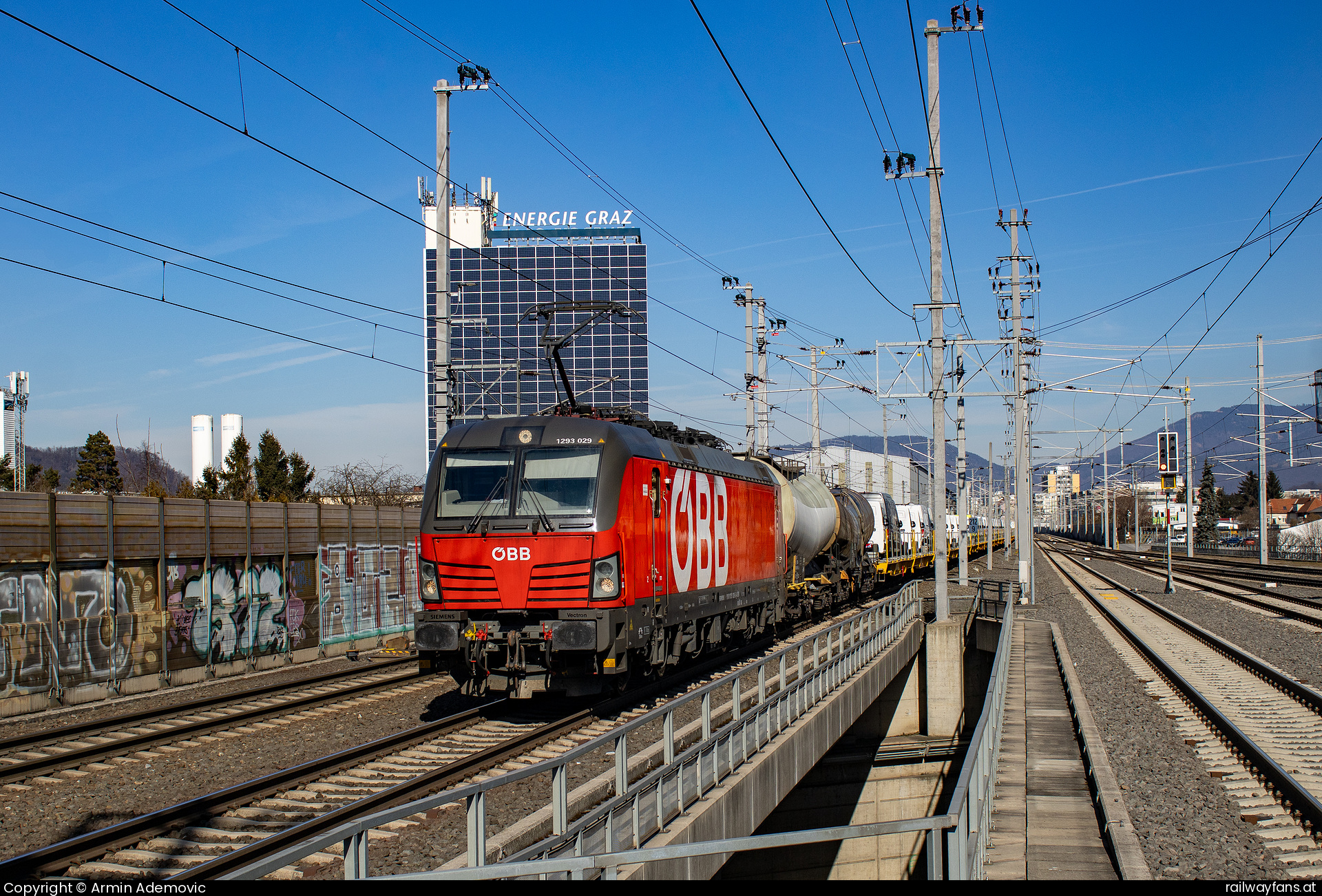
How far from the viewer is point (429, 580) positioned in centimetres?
1347

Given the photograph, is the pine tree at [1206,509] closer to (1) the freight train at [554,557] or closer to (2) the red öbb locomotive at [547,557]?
(1) the freight train at [554,557]

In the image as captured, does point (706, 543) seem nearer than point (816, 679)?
No

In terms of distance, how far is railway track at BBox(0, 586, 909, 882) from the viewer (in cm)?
746

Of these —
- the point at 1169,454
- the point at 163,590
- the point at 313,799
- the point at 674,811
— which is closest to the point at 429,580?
Answer: the point at 313,799

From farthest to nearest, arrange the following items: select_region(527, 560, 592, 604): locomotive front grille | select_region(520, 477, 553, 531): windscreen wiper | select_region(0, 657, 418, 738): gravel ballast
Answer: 1. select_region(0, 657, 418, 738): gravel ballast
2. select_region(520, 477, 553, 531): windscreen wiper
3. select_region(527, 560, 592, 604): locomotive front grille

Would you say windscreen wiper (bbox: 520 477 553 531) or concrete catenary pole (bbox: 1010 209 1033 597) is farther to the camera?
concrete catenary pole (bbox: 1010 209 1033 597)

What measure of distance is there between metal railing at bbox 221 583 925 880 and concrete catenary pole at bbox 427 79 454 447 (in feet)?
25.7

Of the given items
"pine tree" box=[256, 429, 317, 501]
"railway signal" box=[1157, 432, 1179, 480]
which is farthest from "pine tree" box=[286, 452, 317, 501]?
"railway signal" box=[1157, 432, 1179, 480]

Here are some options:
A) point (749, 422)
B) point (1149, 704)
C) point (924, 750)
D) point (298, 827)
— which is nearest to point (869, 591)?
point (749, 422)

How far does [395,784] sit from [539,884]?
4861 mm

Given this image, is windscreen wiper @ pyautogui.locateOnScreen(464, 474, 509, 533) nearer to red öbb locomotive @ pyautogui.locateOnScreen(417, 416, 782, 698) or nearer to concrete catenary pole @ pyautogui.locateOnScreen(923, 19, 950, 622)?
red öbb locomotive @ pyautogui.locateOnScreen(417, 416, 782, 698)

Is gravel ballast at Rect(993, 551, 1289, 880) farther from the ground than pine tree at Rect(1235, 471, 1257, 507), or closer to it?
closer to it

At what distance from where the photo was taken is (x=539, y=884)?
5293mm

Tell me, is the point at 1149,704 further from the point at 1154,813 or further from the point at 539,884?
the point at 539,884
